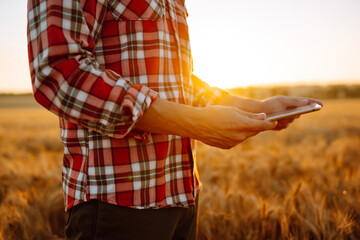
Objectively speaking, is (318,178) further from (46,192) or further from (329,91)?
(329,91)

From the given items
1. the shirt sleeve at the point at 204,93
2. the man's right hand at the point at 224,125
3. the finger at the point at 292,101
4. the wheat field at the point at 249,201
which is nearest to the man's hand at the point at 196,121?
the man's right hand at the point at 224,125

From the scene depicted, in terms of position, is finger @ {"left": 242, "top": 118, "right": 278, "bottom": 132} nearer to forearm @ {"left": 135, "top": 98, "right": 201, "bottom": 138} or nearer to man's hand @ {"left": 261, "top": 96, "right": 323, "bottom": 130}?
forearm @ {"left": 135, "top": 98, "right": 201, "bottom": 138}

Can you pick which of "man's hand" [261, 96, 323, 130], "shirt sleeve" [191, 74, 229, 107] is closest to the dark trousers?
"shirt sleeve" [191, 74, 229, 107]

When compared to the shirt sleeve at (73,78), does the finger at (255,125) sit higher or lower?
lower

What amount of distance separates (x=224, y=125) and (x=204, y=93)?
1.59 ft

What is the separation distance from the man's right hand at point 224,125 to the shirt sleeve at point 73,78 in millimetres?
161

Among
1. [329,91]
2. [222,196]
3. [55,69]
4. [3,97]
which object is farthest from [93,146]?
[3,97]

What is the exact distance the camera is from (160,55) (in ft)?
2.83

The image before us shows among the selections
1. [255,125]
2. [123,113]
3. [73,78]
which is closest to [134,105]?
[123,113]

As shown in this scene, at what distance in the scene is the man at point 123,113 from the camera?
2.22 feet

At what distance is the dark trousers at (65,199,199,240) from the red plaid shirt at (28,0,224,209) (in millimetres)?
28

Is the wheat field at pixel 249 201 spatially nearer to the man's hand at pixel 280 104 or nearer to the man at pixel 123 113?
the man's hand at pixel 280 104

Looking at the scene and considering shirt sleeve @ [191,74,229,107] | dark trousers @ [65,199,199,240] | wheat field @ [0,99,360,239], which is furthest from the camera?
wheat field @ [0,99,360,239]

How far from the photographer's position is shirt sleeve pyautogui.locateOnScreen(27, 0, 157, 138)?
Result: 0.67 meters
